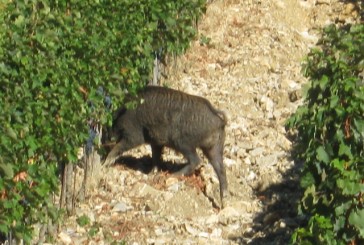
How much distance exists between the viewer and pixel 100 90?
1007 centimetres

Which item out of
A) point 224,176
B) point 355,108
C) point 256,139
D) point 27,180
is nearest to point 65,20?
point 27,180

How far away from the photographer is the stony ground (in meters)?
10.4

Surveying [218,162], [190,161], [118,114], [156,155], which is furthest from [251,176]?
[118,114]

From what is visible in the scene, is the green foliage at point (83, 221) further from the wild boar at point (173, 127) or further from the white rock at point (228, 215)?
the wild boar at point (173, 127)

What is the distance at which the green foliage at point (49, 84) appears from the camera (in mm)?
7645

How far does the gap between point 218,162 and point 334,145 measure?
2866 mm

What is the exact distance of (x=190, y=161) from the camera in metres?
12.0

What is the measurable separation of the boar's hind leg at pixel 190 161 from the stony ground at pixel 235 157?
5.1 inches

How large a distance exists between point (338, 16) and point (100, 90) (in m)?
7.73

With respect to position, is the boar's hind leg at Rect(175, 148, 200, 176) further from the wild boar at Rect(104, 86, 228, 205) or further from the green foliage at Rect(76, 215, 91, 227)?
the green foliage at Rect(76, 215, 91, 227)

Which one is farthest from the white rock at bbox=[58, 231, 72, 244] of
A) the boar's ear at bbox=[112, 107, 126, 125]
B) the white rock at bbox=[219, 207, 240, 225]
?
the boar's ear at bbox=[112, 107, 126, 125]

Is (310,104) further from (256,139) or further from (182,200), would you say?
(256,139)

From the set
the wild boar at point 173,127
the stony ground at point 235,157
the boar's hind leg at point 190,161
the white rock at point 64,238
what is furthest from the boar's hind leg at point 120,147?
the white rock at point 64,238

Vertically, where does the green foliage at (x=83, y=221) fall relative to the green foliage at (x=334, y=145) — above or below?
below
